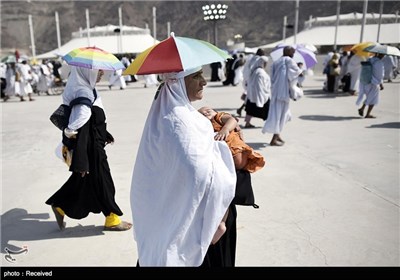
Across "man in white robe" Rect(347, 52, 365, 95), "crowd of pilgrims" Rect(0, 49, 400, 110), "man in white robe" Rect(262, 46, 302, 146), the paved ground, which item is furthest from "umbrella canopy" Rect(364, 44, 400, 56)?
"man in white robe" Rect(347, 52, 365, 95)

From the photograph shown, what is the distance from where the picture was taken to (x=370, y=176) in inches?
195

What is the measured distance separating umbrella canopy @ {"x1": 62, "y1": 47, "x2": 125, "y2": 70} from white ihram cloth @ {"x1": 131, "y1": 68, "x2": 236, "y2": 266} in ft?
5.18

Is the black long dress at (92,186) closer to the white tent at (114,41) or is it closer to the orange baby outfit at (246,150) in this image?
Result: the orange baby outfit at (246,150)

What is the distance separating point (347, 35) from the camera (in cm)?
4091

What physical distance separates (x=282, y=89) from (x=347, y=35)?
3904 centimetres

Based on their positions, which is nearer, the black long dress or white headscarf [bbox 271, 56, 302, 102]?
the black long dress

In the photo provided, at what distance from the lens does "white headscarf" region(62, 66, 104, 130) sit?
3.25m

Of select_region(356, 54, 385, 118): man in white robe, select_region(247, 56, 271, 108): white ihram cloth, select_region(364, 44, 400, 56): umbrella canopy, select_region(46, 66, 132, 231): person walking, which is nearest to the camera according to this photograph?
select_region(46, 66, 132, 231): person walking

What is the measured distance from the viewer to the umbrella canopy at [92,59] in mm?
3299

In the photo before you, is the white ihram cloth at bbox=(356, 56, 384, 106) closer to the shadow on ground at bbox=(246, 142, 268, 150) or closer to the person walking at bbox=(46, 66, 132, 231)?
the shadow on ground at bbox=(246, 142, 268, 150)

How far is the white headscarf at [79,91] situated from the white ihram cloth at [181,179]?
1.42 metres

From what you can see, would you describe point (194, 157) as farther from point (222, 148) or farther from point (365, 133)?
point (365, 133)

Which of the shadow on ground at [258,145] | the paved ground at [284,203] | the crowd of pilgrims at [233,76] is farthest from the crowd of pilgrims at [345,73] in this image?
the shadow on ground at [258,145]

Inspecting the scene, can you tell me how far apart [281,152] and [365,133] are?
2.33 m
